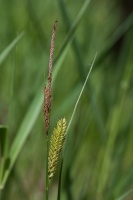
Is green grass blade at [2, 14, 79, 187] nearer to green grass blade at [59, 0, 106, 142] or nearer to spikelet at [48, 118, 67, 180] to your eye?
green grass blade at [59, 0, 106, 142]

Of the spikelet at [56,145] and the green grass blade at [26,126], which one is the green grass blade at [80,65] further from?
the spikelet at [56,145]

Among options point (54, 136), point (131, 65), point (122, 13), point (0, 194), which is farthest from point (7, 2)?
point (54, 136)

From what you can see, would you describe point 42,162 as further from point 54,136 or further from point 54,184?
point 54,136

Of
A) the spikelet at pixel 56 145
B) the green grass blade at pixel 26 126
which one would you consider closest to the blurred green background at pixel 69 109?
the green grass blade at pixel 26 126

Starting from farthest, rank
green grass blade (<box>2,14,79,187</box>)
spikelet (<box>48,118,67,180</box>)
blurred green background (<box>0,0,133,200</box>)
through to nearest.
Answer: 1. blurred green background (<box>0,0,133,200</box>)
2. green grass blade (<box>2,14,79,187</box>)
3. spikelet (<box>48,118,67,180</box>)

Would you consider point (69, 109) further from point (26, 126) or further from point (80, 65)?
point (26, 126)

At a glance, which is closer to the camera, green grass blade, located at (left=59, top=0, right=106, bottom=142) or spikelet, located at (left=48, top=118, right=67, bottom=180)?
spikelet, located at (left=48, top=118, right=67, bottom=180)

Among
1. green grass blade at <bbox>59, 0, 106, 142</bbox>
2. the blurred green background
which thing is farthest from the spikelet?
green grass blade at <bbox>59, 0, 106, 142</bbox>

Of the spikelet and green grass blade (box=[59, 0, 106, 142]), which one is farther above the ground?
green grass blade (box=[59, 0, 106, 142])

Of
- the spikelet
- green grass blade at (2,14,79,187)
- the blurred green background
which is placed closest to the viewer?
the spikelet
